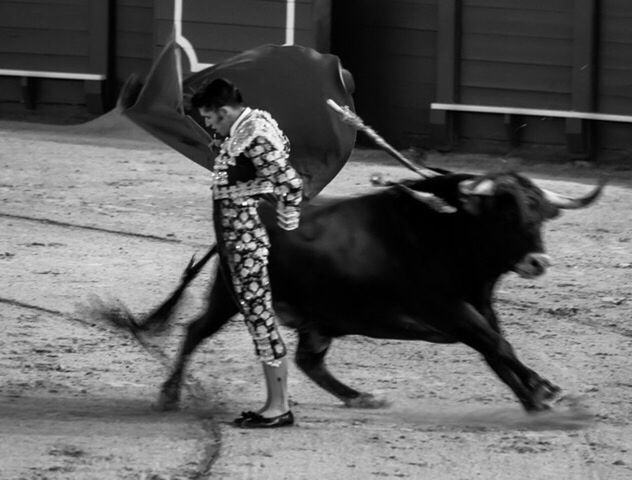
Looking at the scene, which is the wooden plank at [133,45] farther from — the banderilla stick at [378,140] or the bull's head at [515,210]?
the bull's head at [515,210]

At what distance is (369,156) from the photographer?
1096cm

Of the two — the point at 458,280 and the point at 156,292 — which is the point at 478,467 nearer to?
the point at 458,280

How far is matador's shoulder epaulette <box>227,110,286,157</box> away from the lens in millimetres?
4945

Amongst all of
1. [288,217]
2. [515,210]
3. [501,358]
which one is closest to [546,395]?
[501,358]

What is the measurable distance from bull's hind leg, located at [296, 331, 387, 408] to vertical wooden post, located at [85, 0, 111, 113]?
6569 mm

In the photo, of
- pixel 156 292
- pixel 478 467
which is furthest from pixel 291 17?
pixel 478 467

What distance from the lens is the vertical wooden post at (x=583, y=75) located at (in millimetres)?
10672

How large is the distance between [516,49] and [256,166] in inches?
250

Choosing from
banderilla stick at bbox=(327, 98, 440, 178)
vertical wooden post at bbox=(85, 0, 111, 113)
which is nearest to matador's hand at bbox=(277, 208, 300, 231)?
banderilla stick at bbox=(327, 98, 440, 178)

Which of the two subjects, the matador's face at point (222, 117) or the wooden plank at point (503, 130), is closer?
the matador's face at point (222, 117)

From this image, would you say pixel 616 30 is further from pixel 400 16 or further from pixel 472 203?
pixel 472 203

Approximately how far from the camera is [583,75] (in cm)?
1074

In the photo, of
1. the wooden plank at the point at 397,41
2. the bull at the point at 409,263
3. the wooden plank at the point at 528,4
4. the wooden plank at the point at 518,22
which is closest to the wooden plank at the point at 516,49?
the wooden plank at the point at 518,22

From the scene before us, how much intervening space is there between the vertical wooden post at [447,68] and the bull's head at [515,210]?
5.89 m
